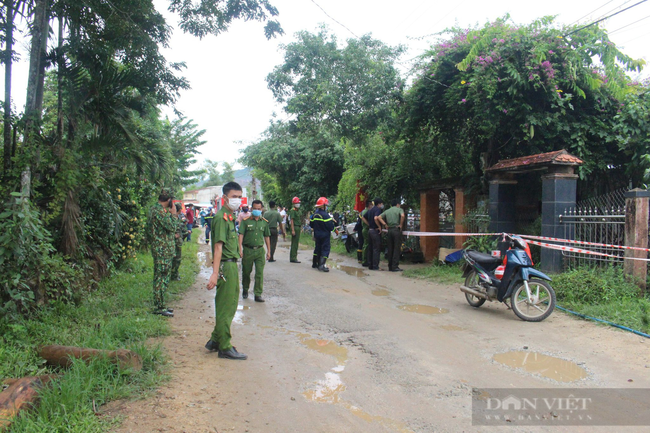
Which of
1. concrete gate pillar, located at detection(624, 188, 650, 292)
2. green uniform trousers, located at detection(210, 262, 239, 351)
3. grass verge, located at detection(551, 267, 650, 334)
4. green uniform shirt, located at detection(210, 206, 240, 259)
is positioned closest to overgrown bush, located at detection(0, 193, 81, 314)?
green uniform shirt, located at detection(210, 206, 240, 259)

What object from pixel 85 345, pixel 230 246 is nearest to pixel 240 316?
pixel 230 246

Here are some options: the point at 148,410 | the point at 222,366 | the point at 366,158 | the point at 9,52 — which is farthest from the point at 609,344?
the point at 366,158

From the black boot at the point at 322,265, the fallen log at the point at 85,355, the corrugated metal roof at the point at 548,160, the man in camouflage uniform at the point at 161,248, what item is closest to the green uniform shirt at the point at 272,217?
the black boot at the point at 322,265

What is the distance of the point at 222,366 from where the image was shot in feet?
14.9

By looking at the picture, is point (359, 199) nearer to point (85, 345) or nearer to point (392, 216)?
point (392, 216)

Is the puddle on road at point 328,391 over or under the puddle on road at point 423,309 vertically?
under

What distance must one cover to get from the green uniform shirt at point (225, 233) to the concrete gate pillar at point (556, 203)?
599cm

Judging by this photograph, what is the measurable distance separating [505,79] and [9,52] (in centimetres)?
826

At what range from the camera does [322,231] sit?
1113 cm

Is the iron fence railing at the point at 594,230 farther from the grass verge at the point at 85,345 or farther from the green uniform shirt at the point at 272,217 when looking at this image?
the grass verge at the point at 85,345

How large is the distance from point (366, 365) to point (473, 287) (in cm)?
324

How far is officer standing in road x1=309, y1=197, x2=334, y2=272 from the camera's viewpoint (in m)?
11.1

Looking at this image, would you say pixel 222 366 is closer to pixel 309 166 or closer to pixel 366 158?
pixel 366 158

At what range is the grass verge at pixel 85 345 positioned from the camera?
130 inches
